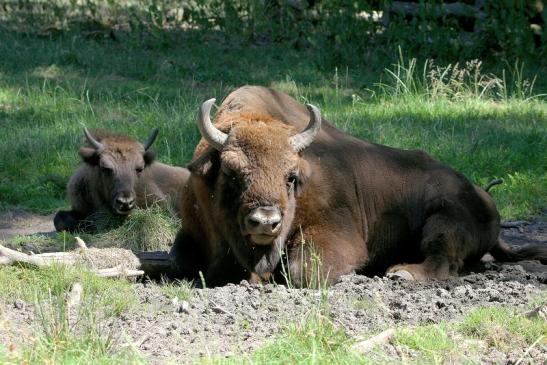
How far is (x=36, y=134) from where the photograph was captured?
511 inches

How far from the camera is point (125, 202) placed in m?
10.9

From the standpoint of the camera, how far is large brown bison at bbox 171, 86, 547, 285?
303 inches

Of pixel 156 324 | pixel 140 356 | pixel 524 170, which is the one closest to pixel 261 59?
pixel 524 170

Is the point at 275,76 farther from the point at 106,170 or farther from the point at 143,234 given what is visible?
the point at 143,234

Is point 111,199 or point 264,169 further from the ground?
point 264,169

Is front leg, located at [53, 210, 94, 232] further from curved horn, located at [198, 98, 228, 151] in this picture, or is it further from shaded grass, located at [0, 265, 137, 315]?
curved horn, located at [198, 98, 228, 151]

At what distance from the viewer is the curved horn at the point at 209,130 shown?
768 cm

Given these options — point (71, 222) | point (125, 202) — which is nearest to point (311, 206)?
point (125, 202)

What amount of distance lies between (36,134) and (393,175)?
215 inches

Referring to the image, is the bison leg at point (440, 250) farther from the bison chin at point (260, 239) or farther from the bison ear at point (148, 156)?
the bison ear at point (148, 156)

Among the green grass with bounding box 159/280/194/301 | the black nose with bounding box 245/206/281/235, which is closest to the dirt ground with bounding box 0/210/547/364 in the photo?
the green grass with bounding box 159/280/194/301

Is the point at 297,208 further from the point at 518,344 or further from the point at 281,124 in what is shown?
the point at 518,344

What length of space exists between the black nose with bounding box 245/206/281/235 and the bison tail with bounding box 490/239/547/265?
252 cm

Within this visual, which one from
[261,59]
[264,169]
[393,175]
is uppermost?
[264,169]
